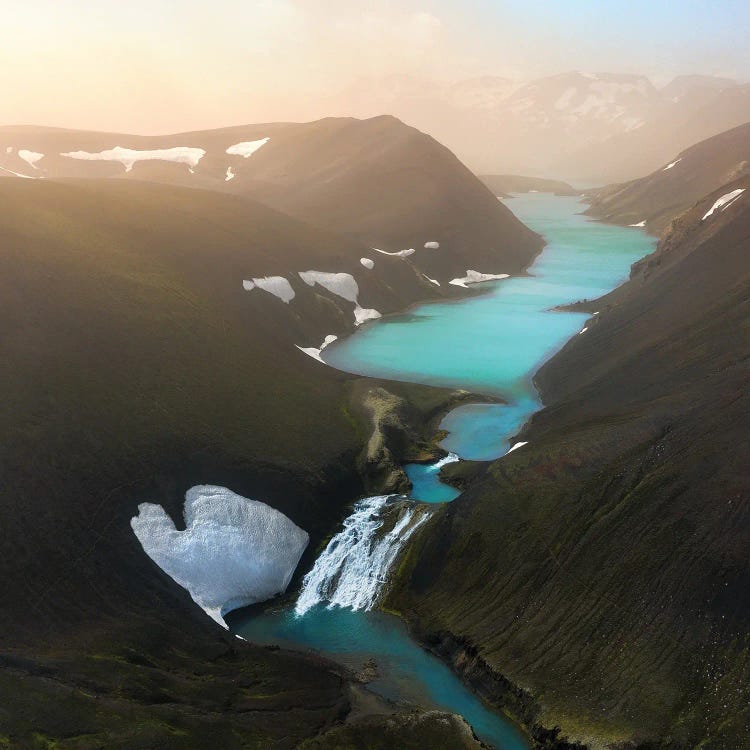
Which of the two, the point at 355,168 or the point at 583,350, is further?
the point at 355,168

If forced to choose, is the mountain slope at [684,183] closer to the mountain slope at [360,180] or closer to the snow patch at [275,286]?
the mountain slope at [360,180]

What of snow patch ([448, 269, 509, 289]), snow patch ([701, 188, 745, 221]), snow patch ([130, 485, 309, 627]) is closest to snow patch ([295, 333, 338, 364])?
snow patch ([130, 485, 309, 627])

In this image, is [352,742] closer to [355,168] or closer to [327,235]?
[327,235]

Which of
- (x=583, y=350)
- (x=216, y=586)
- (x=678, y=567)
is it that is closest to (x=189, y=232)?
(x=583, y=350)

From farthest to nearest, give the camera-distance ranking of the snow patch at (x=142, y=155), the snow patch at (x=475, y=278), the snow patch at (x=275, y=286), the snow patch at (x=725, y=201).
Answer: the snow patch at (x=142, y=155) → the snow patch at (x=475, y=278) → the snow patch at (x=725, y=201) → the snow patch at (x=275, y=286)

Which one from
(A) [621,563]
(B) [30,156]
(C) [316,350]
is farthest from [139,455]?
(B) [30,156]

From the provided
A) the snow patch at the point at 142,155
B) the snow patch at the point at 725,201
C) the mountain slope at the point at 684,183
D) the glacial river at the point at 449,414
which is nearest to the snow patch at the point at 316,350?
the glacial river at the point at 449,414

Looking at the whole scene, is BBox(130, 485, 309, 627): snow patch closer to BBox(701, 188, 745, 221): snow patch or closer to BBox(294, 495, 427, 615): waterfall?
BBox(294, 495, 427, 615): waterfall
